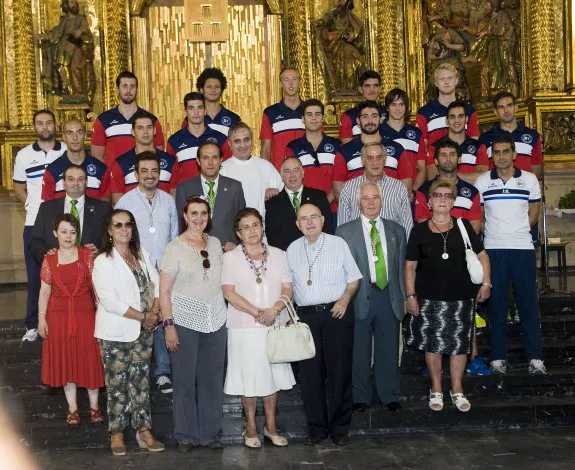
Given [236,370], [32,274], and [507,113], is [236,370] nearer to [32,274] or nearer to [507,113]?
[32,274]

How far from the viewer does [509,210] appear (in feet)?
26.4

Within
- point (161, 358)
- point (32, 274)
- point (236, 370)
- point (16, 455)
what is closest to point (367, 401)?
point (236, 370)

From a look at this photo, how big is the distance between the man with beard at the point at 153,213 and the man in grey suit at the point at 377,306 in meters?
1.40

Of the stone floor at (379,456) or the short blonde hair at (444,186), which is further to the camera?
the short blonde hair at (444,186)

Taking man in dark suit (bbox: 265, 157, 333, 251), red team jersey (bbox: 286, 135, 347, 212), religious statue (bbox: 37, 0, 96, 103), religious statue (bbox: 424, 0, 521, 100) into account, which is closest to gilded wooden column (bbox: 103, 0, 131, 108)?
religious statue (bbox: 37, 0, 96, 103)

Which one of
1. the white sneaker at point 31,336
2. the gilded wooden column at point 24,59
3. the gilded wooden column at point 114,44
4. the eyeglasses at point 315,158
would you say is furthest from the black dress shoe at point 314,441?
the gilded wooden column at point 24,59

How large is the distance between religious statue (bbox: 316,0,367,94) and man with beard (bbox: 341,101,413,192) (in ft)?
17.5

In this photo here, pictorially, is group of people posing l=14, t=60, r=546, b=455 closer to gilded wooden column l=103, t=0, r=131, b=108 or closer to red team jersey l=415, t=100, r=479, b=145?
red team jersey l=415, t=100, r=479, b=145

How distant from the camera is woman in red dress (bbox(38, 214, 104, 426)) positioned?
7.11 metres

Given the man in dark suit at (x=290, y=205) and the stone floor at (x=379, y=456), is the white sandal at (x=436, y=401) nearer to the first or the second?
the stone floor at (x=379, y=456)

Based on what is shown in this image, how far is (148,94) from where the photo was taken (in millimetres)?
13906

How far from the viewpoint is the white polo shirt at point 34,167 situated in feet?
29.0

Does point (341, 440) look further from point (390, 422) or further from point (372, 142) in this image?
point (372, 142)

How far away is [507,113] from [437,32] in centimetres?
519
